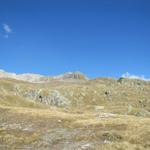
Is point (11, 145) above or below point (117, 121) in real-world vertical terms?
below

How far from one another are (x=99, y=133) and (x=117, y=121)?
862 centimetres

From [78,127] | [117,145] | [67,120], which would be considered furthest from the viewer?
[67,120]

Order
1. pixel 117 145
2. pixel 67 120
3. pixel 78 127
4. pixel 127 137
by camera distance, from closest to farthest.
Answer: pixel 117 145, pixel 127 137, pixel 78 127, pixel 67 120

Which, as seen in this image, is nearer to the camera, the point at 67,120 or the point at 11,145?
the point at 11,145

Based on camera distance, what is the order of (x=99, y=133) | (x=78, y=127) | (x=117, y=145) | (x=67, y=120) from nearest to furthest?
(x=117, y=145) < (x=99, y=133) < (x=78, y=127) < (x=67, y=120)

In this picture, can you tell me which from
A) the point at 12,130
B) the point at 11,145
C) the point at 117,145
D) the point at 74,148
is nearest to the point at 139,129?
the point at 117,145

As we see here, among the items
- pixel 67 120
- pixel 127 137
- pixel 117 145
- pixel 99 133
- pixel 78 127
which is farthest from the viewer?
pixel 67 120

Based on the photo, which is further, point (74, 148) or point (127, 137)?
point (127, 137)

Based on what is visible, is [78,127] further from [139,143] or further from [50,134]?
[139,143]

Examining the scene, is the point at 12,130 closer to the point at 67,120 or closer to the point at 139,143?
the point at 67,120

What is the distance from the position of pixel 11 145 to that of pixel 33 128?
940 cm

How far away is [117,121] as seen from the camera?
50.8 m

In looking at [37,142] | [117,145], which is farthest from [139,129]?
[37,142]

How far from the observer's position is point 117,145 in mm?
36344
